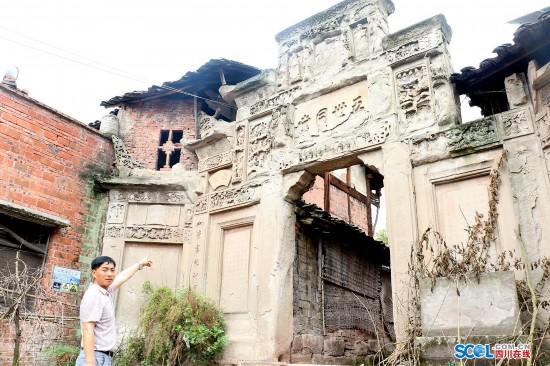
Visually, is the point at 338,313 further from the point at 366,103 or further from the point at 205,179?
the point at 366,103

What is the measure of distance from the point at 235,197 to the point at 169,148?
3.47m

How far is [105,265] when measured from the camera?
3977 mm

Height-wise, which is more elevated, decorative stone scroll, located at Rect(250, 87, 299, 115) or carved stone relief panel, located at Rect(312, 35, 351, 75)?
carved stone relief panel, located at Rect(312, 35, 351, 75)

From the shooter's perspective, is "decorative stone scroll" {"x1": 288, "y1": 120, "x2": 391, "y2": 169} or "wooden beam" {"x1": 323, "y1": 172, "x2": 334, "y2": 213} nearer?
"decorative stone scroll" {"x1": 288, "y1": 120, "x2": 391, "y2": 169}

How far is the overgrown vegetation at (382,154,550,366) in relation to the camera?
552 centimetres

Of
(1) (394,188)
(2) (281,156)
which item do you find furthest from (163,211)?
(1) (394,188)

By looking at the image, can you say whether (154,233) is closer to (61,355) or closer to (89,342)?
(61,355)

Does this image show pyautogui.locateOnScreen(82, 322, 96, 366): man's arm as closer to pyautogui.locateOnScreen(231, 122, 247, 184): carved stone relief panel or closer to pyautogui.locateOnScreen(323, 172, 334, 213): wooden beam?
pyautogui.locateOnScreen(231, 122, 247, 184): carved stone relief panel

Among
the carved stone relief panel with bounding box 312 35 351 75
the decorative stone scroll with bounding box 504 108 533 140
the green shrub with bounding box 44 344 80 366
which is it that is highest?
the carved stone relief panel with bounding box 312 35 351 75

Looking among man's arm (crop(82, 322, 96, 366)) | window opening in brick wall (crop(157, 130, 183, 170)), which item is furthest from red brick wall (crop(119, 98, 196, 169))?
man's arm (crop(82, 322, 96, 366))

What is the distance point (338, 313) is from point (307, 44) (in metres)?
5.73

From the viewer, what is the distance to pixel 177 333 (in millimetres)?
7922

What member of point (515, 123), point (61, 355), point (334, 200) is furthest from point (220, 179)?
point (515, 123)

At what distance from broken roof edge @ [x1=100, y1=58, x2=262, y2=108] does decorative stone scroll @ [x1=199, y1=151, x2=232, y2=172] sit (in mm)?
2401
